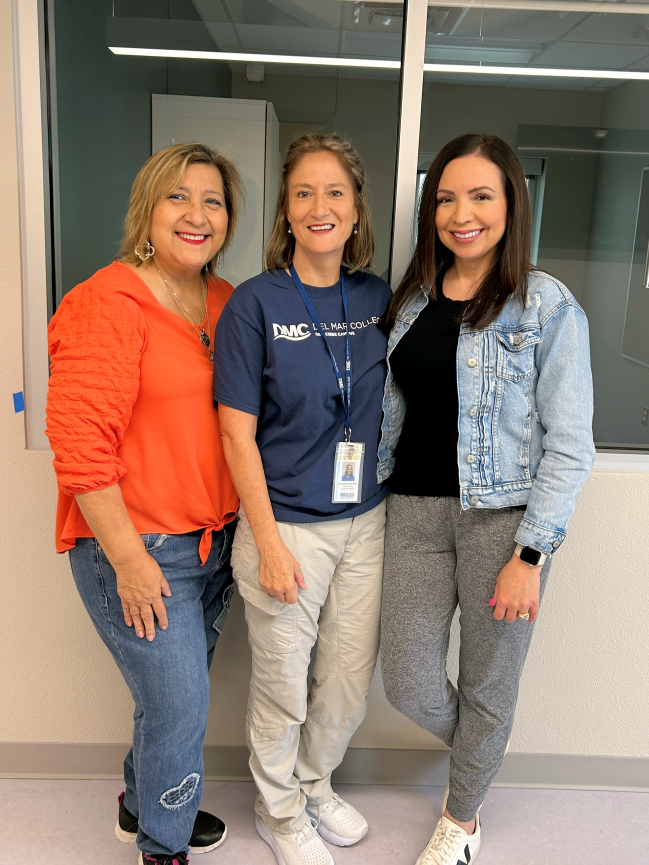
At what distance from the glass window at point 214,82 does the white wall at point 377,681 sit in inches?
29.3

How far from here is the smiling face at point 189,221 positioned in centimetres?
154

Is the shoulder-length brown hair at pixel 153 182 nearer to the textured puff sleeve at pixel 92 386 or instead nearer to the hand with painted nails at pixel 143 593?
the textured puff sleeve at pixel 92 386

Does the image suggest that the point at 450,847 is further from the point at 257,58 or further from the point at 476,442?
the point at 257,58

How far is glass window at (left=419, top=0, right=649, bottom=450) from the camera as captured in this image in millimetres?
1854

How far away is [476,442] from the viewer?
1.54 meters

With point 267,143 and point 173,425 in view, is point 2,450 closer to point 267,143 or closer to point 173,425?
point 173,425

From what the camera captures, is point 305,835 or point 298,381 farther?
point 305,835

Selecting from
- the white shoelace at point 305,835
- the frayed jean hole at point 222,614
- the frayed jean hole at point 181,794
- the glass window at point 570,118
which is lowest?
the white shoelace at point 305,835

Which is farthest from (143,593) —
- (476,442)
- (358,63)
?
(358,63)

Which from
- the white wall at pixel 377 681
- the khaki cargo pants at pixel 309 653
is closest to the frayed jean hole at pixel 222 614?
the khaki cargo pants at pixel 309 653

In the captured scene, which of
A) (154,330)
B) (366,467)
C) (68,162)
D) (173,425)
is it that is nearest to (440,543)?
(366,467)

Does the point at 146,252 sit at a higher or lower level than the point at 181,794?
higher

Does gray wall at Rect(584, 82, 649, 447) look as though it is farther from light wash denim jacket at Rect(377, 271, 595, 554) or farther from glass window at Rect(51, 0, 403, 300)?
glass window at Rect(51, 0, 403, 300)

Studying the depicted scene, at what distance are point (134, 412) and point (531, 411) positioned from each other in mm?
914
